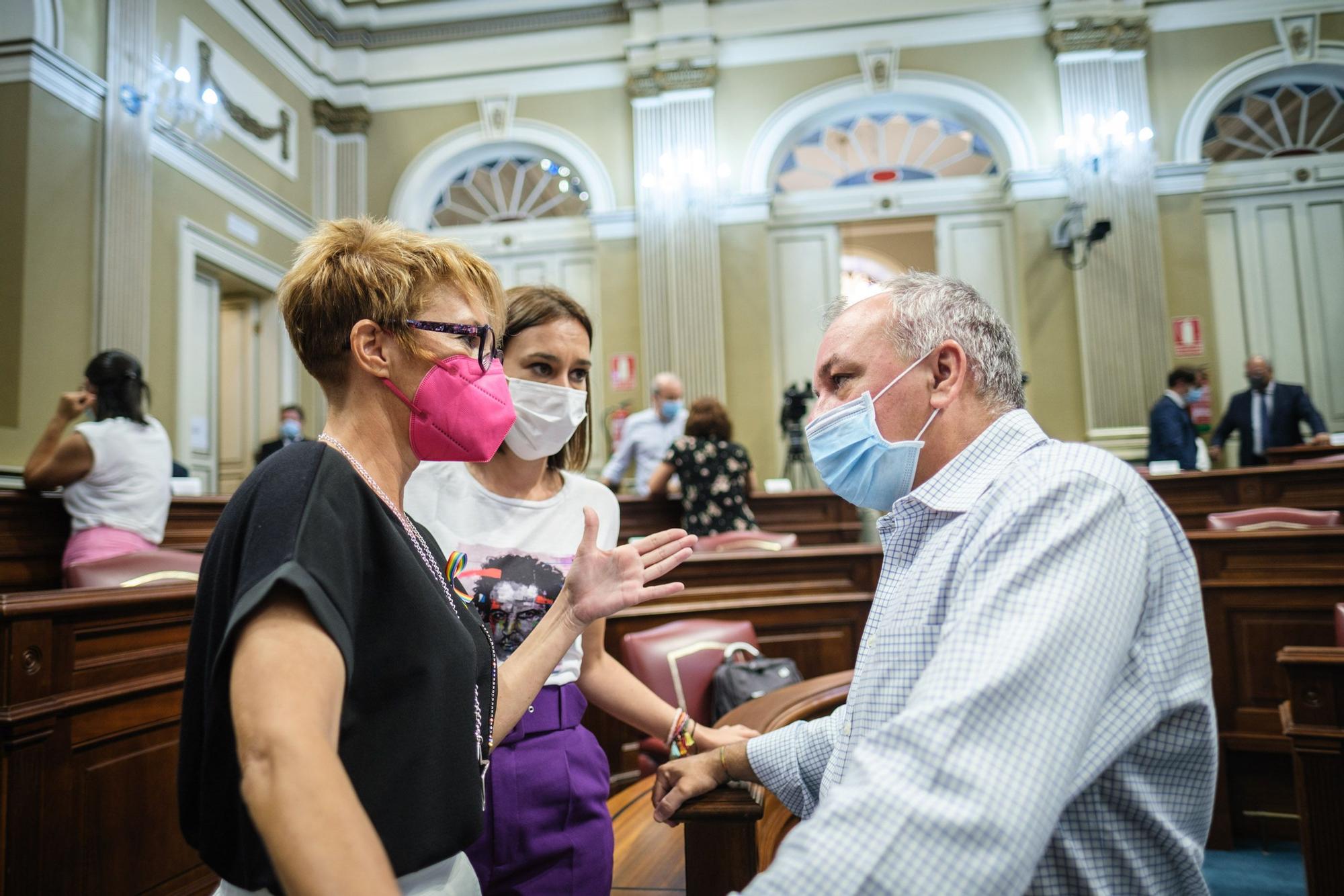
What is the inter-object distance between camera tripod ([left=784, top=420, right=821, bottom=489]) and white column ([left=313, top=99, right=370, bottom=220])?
16.1 feet

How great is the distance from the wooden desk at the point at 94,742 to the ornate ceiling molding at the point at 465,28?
7999mm

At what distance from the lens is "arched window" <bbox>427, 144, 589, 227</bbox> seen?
29.2ft

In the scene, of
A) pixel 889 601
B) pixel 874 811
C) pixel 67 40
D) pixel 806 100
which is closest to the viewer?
pixel 874 811

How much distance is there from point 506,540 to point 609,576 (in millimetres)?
324

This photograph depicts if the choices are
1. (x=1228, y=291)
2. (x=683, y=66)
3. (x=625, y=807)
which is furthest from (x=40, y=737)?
(x=1228, y=291)

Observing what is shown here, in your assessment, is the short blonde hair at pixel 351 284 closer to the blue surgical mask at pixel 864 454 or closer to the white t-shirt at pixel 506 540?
the white t-shirt at pixel 506 540

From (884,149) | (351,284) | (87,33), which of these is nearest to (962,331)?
(351,284)

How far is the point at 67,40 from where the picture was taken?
5.76m

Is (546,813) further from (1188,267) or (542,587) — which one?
(1188,267)

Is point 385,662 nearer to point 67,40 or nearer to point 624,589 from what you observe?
point 624,589

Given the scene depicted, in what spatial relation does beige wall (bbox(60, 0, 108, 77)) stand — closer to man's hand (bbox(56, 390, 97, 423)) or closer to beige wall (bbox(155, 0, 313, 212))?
beige wall (bbox(155, 0, 313, 212))

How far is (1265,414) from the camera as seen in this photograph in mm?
6887

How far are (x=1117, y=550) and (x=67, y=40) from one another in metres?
7.21

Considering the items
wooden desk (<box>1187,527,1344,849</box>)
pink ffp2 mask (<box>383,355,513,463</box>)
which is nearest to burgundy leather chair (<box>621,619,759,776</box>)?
pink ffp2 mask (<box>383,355,513,463</box>)
